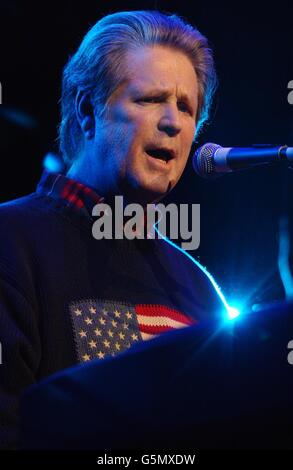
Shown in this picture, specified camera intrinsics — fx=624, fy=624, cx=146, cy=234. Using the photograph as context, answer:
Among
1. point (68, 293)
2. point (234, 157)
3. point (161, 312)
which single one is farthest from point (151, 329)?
point (234, 157)

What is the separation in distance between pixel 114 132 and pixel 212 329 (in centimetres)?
127

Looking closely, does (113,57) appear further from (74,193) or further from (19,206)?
(19,206)

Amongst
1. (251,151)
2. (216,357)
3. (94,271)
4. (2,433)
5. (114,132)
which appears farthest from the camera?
(114,132)

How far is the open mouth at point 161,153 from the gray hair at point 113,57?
0.76 ft

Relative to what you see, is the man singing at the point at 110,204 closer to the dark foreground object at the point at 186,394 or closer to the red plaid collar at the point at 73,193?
the red plaid collar at the point at 73,193

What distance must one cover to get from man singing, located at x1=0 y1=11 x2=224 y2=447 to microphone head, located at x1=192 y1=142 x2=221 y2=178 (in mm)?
254

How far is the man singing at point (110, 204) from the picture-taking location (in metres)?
1.48

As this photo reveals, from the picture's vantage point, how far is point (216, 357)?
1.94 feet

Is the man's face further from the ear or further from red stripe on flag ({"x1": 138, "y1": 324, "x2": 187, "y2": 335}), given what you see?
red stripe on flag ({"x1": 138, "y1": 324, "x2": 187, "y2": 335})

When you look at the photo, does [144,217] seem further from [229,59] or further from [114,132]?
[229,59]

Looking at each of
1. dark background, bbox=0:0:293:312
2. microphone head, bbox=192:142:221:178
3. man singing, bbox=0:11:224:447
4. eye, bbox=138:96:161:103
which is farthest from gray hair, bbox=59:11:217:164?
dark background, bbox=0:0:293:312

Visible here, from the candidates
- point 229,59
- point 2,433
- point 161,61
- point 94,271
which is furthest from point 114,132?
point 229,59

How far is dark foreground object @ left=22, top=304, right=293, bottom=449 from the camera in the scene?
59 centimetres

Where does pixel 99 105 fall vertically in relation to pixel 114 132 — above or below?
above
